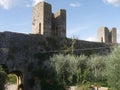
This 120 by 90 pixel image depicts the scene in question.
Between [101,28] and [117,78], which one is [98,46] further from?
[117,78]

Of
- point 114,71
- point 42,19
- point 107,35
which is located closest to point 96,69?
point 114,71

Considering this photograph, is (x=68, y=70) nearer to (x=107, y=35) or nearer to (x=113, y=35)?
(x=107, y=35)

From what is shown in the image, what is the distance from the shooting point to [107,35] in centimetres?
2902

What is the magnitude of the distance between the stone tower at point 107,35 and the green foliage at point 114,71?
426 inches

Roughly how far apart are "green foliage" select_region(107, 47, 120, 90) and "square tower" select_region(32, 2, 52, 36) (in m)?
7.05

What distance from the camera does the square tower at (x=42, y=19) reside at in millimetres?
22812

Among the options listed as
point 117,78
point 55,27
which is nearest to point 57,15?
point 55,27

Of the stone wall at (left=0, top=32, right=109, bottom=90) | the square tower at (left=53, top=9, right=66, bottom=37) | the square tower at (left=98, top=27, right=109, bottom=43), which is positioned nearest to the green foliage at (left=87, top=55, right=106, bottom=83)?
the stone wall at (left=0, top=32, right=109, bottom=90)

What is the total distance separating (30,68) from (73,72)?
3269mm

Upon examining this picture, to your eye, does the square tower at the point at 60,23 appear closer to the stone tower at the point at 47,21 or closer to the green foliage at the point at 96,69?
the stone tower at the point at 47,21

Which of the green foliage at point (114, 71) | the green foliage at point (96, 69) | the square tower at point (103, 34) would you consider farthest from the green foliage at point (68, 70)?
the square tower at point (103, 34)

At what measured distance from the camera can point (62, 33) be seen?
2430cm

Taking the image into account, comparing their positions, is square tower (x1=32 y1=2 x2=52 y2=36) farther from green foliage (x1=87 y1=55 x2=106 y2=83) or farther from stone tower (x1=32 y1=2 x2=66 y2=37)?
green foliage (x1=87 y1=55 x2=106 y2=83)

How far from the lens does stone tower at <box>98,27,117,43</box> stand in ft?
93.6
